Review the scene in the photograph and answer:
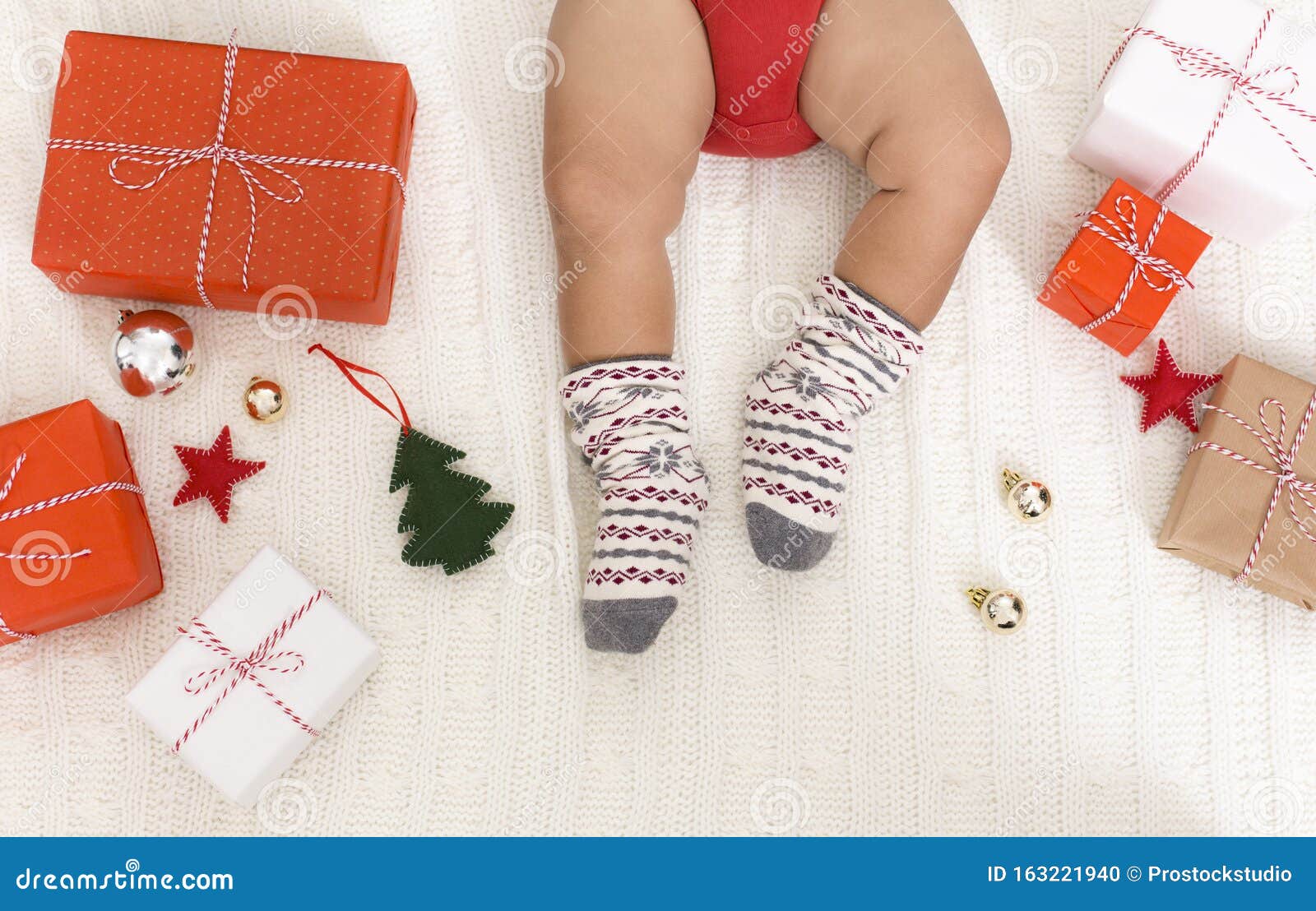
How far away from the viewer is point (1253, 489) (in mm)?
991

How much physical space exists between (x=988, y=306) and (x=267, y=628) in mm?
834

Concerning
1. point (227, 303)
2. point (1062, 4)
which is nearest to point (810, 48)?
point (1062, 4)

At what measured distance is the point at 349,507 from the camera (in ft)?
3.42

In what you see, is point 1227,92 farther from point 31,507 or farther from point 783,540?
point 31,507
